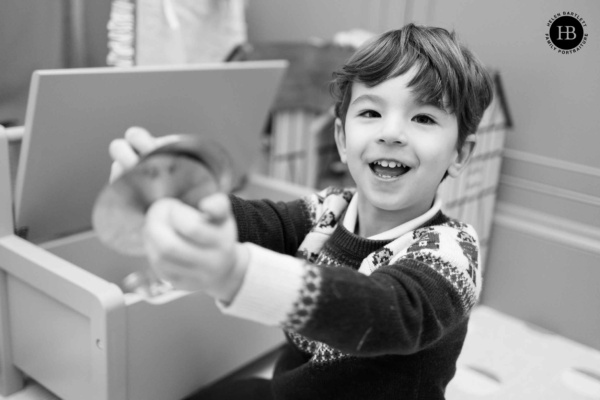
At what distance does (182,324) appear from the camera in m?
0.89

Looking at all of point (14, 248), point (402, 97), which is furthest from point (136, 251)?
point (14, 248)

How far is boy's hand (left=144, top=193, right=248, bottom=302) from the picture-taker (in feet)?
1.49

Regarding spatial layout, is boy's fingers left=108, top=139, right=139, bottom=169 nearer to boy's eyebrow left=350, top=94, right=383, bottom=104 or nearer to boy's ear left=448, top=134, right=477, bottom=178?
boy's eyebrow left=350, top=94, right=383, bottom=104

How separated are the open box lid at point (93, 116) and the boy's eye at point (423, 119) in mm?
438

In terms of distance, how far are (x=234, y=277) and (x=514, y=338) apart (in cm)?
82

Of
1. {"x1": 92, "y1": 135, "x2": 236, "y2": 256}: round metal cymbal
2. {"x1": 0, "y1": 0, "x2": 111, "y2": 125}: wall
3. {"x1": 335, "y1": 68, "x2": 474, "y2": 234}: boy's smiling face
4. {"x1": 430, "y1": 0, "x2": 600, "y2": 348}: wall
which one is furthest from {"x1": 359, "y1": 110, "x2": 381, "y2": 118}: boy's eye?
{"x1": 0, "y1": 0, "x2": 111, "y2": 125}: wall

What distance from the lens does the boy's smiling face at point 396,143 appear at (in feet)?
2.24

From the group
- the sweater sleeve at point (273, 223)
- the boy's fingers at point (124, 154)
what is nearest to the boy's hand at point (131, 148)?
the boy's fingers at point (124, 154)

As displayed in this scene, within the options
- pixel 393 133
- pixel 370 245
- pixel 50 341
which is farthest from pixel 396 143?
pixel 50 341

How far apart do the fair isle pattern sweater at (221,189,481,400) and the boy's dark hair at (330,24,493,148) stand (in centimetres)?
13

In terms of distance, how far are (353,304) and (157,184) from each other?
0.18 metres

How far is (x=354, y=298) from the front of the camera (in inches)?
20.6

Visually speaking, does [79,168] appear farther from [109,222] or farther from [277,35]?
[277,35]

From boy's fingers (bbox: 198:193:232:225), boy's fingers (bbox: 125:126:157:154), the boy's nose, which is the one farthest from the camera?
the boy's nose
